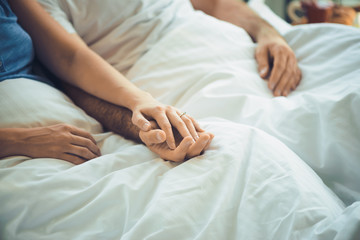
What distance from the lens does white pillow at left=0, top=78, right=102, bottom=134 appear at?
2.36 feet

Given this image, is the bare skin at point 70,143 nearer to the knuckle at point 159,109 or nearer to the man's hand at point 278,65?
the knuckle at point 159,109

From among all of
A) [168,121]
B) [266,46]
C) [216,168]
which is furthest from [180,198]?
[266,46]

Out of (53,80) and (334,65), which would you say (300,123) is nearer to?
(334,65)

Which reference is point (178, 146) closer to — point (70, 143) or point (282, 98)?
point (70, 143)

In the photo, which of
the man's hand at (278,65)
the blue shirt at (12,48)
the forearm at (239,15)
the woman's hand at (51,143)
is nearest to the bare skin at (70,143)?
the woman's hand at (51,143)

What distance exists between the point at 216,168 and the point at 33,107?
478mm

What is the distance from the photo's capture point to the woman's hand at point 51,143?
67cm

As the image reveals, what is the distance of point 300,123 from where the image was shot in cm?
72

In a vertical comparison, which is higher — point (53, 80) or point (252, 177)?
point (252, 177)

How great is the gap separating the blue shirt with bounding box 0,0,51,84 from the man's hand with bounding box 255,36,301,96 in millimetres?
731

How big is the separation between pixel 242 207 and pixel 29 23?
87 cm

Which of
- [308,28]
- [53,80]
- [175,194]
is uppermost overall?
[308,28]

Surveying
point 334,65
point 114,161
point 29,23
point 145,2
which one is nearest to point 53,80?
point 29,23

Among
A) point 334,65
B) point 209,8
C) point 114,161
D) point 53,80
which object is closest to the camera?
point 114,161
